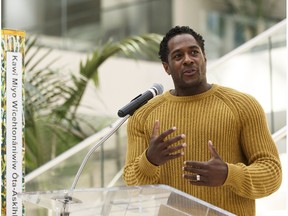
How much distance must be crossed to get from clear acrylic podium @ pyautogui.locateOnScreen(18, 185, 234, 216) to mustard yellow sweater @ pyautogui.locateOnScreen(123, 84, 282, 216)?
333mm

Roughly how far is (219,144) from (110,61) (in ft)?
29.3

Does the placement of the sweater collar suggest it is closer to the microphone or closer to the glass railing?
the microphone

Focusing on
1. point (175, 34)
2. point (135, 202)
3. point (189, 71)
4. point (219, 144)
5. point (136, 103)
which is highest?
point (175, 34)

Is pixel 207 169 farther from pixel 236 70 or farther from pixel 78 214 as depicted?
pixel 236 70

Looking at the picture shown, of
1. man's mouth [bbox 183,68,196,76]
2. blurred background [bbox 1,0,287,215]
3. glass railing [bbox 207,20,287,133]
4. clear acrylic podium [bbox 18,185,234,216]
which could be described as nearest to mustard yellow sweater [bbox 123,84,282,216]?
man's mouth [bbox 183,68,196,76]

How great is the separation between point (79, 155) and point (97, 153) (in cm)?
14

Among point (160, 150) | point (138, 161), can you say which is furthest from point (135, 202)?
point (138, 161)

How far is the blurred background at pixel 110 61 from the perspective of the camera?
20.0ft

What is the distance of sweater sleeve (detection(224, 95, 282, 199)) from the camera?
2.53 meters

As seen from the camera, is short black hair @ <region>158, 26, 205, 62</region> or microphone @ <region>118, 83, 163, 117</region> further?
short black hair @ <region>158, 26, 205, 62</region>

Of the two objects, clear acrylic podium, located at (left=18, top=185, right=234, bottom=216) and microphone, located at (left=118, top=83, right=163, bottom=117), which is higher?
microphone, located at (left=118, top=83, right=163, bottom=117)

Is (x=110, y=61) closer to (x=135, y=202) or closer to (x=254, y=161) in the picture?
(x=254, y=161)

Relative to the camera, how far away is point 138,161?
266 centimetres

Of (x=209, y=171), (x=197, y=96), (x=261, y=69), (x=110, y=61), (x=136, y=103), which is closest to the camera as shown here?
(x=209, y=171)
